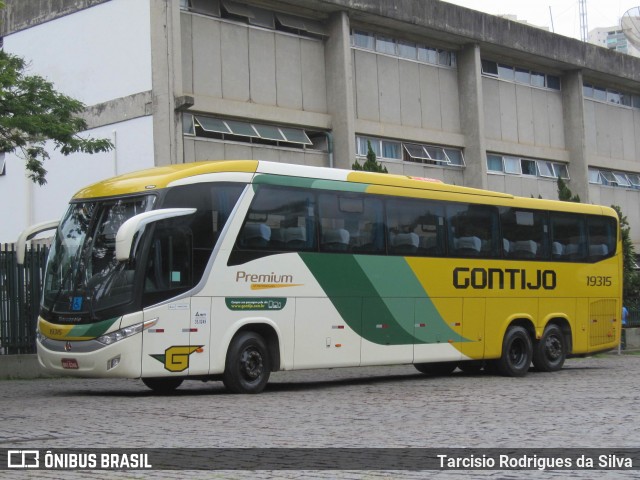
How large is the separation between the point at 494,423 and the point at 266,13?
22.3 meters

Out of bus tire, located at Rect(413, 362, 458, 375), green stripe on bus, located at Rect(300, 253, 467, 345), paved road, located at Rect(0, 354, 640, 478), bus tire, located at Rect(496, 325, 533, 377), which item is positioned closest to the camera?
paved road, located at Rect(0, 354, 640, 478)

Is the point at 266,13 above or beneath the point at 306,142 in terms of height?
above

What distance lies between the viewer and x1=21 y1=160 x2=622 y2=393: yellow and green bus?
15.8 m

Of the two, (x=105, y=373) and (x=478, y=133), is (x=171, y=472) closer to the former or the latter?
(x=105, y=373)

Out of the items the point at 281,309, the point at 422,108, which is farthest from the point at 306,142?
the point at 281,309

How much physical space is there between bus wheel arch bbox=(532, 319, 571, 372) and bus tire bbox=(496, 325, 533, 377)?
1.14 feet

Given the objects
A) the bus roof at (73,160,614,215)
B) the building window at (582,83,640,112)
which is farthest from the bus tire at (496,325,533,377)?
the building window at (582,83,640,112)

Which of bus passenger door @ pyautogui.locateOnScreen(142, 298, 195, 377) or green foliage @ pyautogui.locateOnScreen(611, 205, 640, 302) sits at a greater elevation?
green foliage @ pyautogui.locateOnScreen(611, 205, 640, 302)

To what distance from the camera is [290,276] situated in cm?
1753

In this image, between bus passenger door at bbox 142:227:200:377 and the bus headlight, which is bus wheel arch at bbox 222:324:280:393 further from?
the bus headlight

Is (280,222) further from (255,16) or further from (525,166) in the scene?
(525,166)

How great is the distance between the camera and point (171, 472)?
8539 mm

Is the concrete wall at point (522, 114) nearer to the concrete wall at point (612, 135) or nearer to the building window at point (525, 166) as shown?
the building window at point (525, 166)

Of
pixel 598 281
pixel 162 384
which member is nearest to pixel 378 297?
pixel 162 384
